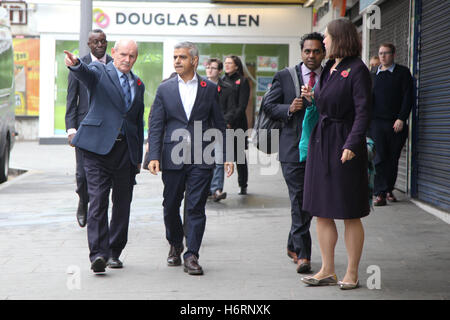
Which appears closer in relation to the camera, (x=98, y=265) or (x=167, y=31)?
(x=98, y=265)

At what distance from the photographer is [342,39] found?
17.9ft

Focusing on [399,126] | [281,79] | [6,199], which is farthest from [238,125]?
[281,79]

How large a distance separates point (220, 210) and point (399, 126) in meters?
2.52

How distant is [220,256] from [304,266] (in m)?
1.03

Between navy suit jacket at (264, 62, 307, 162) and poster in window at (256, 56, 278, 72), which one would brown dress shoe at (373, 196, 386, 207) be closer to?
navy suit jacket at (264, 62, 307, 162)

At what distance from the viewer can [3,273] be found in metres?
6.09

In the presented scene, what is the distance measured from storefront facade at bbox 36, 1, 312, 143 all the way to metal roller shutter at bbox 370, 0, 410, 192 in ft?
35.2

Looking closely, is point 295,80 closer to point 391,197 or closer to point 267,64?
point 391,197

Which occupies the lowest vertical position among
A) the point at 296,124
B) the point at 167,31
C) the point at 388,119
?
the point at 296,124

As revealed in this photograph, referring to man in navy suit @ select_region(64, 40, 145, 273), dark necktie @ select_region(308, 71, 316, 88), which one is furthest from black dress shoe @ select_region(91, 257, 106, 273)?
dark necktie @ select_region(308, 71, 316, 88)

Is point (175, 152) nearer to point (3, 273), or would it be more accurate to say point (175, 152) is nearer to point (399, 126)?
point (3, 273)

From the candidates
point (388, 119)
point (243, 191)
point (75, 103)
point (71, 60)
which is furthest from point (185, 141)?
point (243, 191)

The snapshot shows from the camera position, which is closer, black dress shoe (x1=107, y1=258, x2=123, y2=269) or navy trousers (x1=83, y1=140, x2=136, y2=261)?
navy trousers (x1=83, y1=140, x2=136, y2=261)

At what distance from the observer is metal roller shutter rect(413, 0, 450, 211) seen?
895 cm
